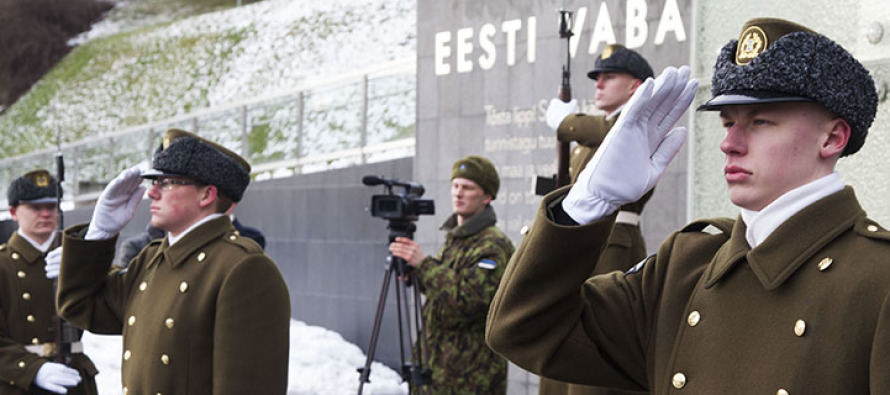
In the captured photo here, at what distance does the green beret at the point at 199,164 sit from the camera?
4.48 m

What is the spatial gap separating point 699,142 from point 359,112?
6.73 metres

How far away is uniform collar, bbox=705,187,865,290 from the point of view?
2.32 metres

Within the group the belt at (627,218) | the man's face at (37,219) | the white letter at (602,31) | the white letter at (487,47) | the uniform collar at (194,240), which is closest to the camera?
the uniform collar at (194,240)

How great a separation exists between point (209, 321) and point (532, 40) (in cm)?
480

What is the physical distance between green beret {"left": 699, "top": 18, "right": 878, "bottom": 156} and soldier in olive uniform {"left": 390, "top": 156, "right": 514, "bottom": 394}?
384 cm

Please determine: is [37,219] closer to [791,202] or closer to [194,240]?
[194,240]

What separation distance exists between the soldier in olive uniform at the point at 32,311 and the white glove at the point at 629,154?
3.48 metres

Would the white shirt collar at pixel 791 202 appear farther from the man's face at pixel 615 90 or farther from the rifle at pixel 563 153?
the man's face at pixel 615 90

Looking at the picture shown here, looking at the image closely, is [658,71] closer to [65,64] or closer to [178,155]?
[178,155]

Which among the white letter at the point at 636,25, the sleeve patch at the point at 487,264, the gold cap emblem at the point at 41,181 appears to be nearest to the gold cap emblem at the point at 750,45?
the sleeve patch at the point at 487,264

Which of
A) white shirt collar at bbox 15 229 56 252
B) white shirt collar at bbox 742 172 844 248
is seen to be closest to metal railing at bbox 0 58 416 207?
white shirt collar at bbox 15 229 56 252

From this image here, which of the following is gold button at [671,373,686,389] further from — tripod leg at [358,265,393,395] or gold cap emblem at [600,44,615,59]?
tripod leg at [358,265,393,395]

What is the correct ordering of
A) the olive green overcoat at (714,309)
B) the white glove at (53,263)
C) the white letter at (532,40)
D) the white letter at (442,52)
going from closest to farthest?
the olive green overcoat at (714,309) < the white glove at (53,263) < the white letter at (532,40) < the white letter at (442,52)

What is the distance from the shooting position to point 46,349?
559 centimetres
